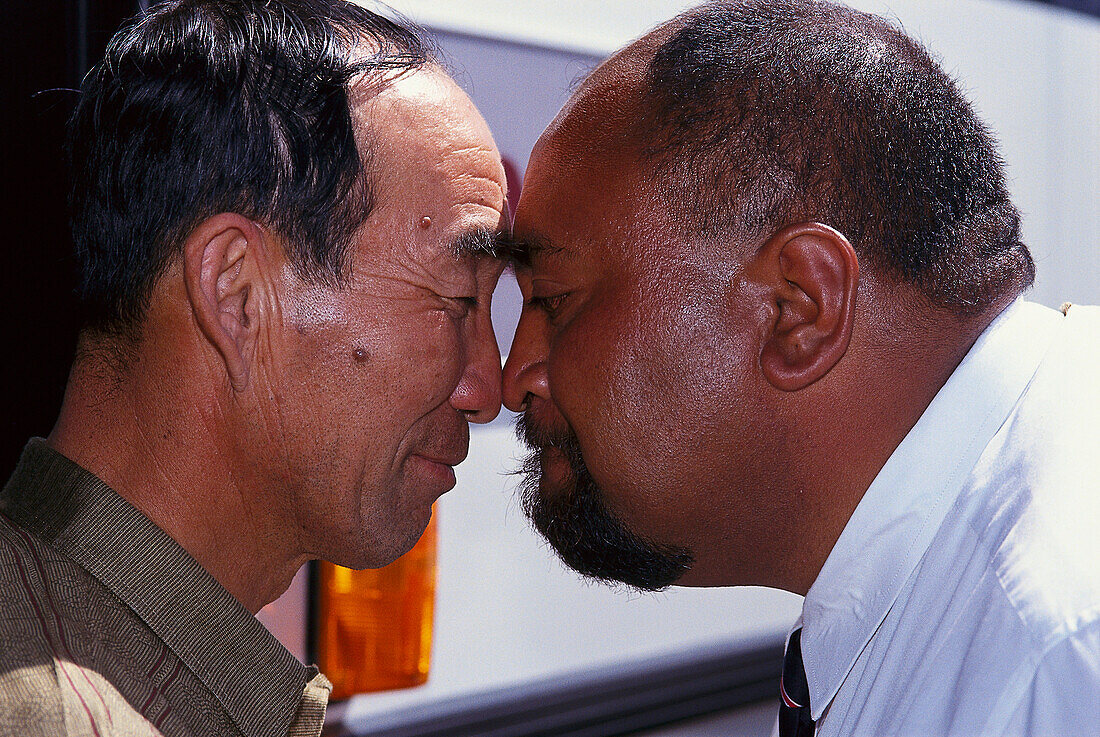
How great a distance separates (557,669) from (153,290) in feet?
4.72

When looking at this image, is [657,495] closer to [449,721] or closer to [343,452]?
[343,452]

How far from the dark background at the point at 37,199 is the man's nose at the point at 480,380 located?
2.76 feet

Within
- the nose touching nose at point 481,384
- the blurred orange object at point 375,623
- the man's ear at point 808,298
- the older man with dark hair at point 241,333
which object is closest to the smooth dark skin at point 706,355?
the man's ear at point 808,298

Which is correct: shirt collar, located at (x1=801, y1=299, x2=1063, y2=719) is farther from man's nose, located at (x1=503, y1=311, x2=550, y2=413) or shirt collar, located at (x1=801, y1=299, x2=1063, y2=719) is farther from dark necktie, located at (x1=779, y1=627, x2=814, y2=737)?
man's nose, located at (x1=503, y1=311, x2=550, y2=413)

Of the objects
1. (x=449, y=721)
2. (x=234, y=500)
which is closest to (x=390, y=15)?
(x=234, y=500)

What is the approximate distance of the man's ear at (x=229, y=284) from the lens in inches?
66.4

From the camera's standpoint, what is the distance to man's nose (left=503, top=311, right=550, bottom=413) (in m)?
2.19

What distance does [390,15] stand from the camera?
2.15m

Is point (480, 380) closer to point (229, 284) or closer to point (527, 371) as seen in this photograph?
point (527, 371)

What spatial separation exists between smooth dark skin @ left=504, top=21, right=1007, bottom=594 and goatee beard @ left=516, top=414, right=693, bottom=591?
0.11ft

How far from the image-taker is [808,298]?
1.89 metres

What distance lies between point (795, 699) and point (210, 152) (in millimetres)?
1464

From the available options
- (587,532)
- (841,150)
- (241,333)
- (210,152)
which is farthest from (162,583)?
(841,150)

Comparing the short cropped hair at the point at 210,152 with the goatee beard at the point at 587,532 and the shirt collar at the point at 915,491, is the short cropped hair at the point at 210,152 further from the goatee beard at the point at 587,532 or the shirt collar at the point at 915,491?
the shirt collar at the point at 915,491
